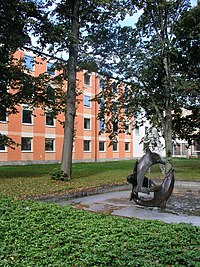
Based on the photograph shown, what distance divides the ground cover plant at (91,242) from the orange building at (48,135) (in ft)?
68.1

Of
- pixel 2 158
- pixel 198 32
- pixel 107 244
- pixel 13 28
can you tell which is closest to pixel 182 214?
pixel 107 244

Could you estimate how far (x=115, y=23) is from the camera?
16.8m

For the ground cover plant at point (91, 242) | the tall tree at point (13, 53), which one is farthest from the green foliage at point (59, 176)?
the ground cover plant at point (91, 242)

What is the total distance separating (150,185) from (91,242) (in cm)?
538

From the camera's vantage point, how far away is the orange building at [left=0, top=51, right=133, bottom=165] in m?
30.5

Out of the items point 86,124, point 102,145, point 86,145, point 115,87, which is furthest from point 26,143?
point 115,87

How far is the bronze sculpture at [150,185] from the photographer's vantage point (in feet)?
26.8

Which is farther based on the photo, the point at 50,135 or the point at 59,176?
the point at 50,135

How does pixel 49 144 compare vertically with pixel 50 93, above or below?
below

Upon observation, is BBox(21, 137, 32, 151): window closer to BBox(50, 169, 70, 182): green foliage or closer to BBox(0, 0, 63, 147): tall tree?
BBox(0, 0, 63, 147): tall tree

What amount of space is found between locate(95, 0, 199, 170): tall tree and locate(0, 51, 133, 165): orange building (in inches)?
292

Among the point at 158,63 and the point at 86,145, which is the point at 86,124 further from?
the point at 158,63

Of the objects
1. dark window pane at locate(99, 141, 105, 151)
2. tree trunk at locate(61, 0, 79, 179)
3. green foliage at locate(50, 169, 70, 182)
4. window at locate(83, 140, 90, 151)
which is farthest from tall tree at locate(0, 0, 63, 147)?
dark window pane at locate(99, 141, 105, 151)

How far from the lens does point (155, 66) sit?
18672 millimetres
